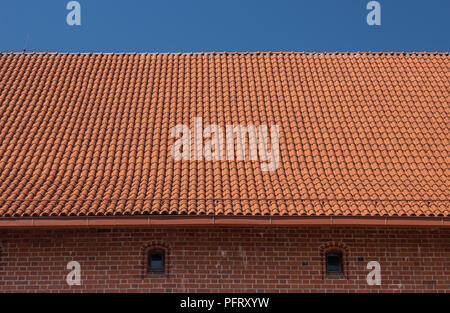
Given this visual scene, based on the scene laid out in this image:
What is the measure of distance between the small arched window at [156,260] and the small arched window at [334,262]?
2.42m

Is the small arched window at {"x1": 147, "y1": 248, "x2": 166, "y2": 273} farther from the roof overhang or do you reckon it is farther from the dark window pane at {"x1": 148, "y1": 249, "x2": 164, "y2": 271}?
the roof overhang

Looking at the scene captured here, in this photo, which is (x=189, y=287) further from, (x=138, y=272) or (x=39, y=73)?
(x=39, y=73)

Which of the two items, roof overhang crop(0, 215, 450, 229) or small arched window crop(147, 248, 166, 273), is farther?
small arched window crop(147, 248, 166, 273)

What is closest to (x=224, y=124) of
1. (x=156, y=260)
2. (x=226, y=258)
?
(x=226, y=258)

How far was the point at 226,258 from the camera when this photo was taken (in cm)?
700

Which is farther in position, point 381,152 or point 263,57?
point 263,57

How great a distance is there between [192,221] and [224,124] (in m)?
2.87

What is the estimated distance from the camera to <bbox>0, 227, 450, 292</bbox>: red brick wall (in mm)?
6918

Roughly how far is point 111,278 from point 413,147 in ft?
17.8

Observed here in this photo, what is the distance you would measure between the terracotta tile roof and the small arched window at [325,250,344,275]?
2.64 ft

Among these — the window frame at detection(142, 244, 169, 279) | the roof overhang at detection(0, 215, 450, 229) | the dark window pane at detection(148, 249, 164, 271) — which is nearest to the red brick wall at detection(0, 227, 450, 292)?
the window frame at detection(142, 244, 169, 279)
